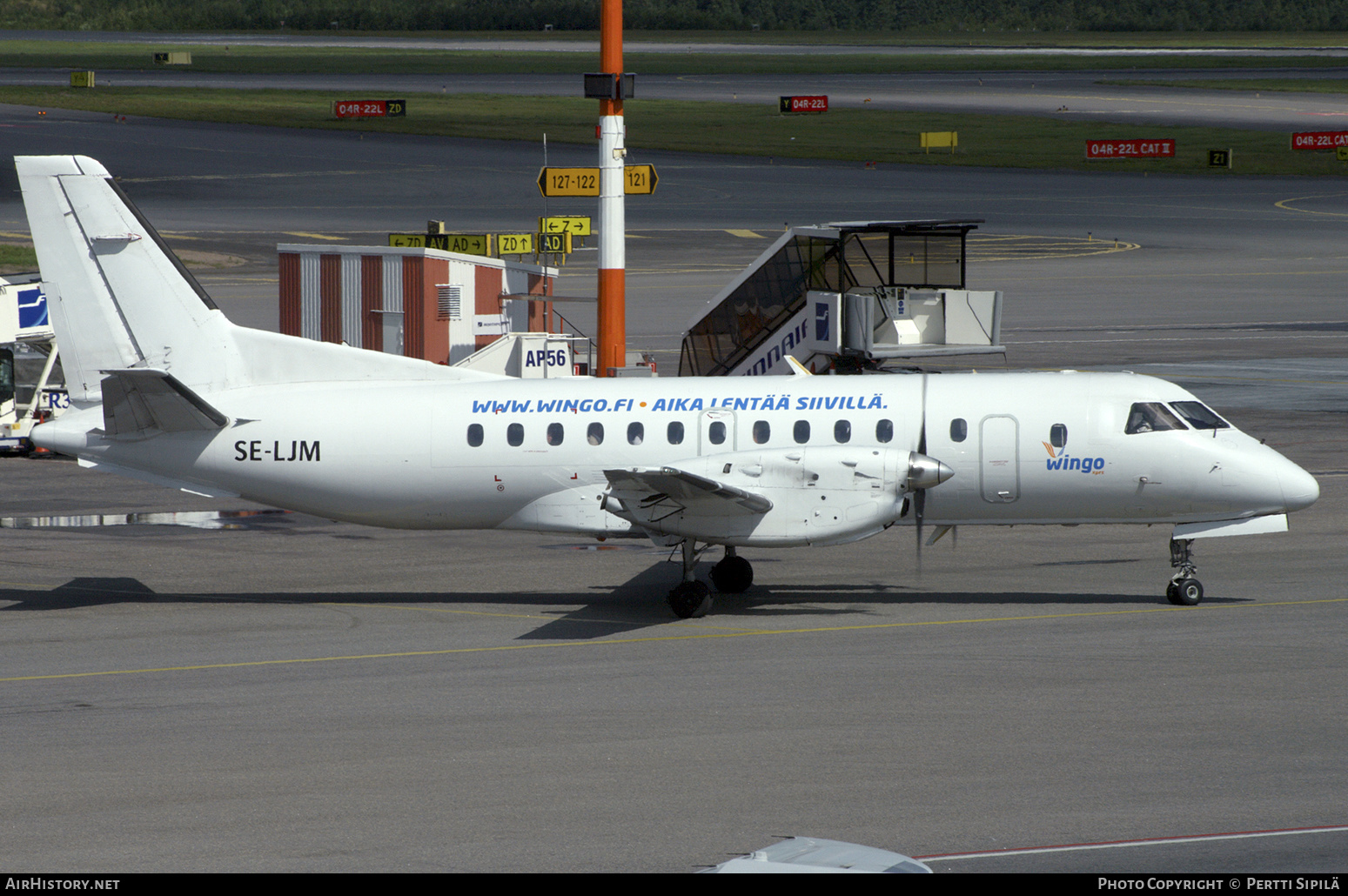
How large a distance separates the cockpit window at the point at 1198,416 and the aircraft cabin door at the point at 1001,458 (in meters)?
2.31

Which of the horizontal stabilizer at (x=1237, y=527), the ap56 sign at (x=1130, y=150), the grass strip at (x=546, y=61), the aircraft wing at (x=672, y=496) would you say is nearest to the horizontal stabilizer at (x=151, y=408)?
the aircraft wing at (x=672, y=496)

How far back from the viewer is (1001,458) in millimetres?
21625

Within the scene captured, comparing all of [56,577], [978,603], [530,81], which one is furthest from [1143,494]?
[530,81]

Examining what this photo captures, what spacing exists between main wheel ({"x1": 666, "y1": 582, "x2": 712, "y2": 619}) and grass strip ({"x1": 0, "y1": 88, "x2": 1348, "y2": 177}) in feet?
266

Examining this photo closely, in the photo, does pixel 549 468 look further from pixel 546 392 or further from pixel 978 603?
pixel 978 603

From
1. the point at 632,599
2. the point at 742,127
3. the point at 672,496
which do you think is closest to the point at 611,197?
the point at 632,599

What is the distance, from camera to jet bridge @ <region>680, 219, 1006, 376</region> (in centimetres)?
3638

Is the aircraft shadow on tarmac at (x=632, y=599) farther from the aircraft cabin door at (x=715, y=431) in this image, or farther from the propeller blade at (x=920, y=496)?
the aircraft cabin door at (x=715, y=431)

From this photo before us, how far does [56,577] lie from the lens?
24.4m

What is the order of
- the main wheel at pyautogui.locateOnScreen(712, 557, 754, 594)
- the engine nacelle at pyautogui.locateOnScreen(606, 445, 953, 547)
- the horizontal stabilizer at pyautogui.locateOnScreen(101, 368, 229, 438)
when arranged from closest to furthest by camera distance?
1. the engine nacelle at pyautogui.locateOnScreen(606, 445, 953, 547)
2. the horizontal stabilizer at pyautogui.locateOnScreen(101, 368, 229, 438)
3. the main wheel at pyautogui.locateOnScreen(712, 557, 754, 594)

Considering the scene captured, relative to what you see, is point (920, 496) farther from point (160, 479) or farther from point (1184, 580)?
point (160, 479)

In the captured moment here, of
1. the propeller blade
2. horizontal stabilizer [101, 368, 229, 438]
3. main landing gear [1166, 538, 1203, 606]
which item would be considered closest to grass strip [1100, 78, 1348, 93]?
main landing gear [1166, 538, 1203, 606]

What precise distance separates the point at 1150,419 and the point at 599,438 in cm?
772

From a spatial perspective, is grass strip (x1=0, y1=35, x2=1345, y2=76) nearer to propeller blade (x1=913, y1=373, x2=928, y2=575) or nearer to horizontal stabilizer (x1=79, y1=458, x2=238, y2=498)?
horizontal stabilizer (x1=79, y1=458, x2=238, y2=498)
